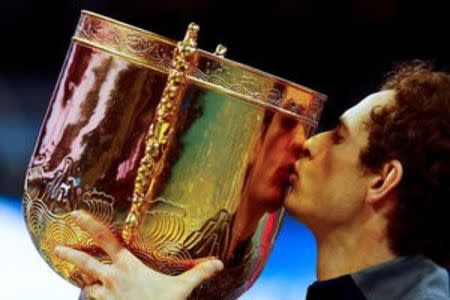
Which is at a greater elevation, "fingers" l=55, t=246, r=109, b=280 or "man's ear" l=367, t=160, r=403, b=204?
"man's ear" l=367, t=160, r=403, b=204

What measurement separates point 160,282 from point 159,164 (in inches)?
5.9

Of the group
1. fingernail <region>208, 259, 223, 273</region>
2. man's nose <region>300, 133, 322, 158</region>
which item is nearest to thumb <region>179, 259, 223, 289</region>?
fingernail <region>208, 259, 223, 273</region>

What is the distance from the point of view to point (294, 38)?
151 inches

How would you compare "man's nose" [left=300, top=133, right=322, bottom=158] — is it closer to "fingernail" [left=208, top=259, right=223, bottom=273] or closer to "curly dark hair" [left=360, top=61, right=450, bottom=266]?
"curly dark hair" [left=360, top=61, right=450, bottom=266]

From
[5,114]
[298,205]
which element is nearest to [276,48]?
[5,114]

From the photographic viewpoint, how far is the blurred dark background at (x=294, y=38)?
369 cm

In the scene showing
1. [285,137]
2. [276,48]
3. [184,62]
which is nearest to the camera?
[184,62]

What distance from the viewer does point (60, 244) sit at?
158cm

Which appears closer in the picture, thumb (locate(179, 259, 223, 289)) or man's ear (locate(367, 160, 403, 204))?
thumb (locate(179, 259, 223, 289))

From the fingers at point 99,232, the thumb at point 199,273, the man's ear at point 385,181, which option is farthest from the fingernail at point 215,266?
the man's ear at point 385,181

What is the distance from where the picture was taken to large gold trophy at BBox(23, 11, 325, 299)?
1521 mm

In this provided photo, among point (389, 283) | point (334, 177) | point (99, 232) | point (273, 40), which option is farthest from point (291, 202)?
point (273, 40)

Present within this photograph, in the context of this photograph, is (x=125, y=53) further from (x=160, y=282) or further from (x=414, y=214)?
(x=414, y=214)

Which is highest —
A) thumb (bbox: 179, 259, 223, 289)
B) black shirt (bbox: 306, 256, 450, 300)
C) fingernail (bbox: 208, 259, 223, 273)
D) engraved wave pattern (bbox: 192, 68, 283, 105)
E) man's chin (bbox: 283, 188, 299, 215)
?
engraved wave pattern (bbox: 192, 68, 283, 105)
